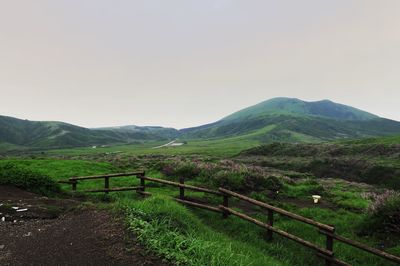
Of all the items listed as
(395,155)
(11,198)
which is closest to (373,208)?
(11,198)

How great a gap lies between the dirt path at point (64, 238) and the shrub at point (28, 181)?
336 centimetres

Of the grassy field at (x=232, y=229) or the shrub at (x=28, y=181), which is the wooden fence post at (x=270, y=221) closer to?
the grassy field at (x=232, y=229)

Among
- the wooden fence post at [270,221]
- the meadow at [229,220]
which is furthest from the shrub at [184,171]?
the wooden fence post at [270,221]

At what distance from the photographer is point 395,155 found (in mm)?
52062

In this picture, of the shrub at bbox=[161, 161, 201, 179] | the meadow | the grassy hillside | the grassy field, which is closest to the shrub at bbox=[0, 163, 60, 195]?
the meadow

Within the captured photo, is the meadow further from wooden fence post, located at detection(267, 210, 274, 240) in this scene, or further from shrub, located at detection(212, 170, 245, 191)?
wooden fence post, located at detection(267, 210, 274, 240)

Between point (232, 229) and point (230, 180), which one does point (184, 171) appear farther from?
point (232, 229)

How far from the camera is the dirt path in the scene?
960cm

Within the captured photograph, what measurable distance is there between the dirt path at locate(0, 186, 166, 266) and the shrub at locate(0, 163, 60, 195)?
336 cm

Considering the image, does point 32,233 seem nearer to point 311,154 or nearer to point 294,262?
point 294,262

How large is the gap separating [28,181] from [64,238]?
30.5 feet

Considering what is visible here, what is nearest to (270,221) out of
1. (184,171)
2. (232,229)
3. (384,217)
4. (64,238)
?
(232,229)

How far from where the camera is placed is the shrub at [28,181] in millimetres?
18859

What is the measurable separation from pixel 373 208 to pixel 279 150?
6406 cm
